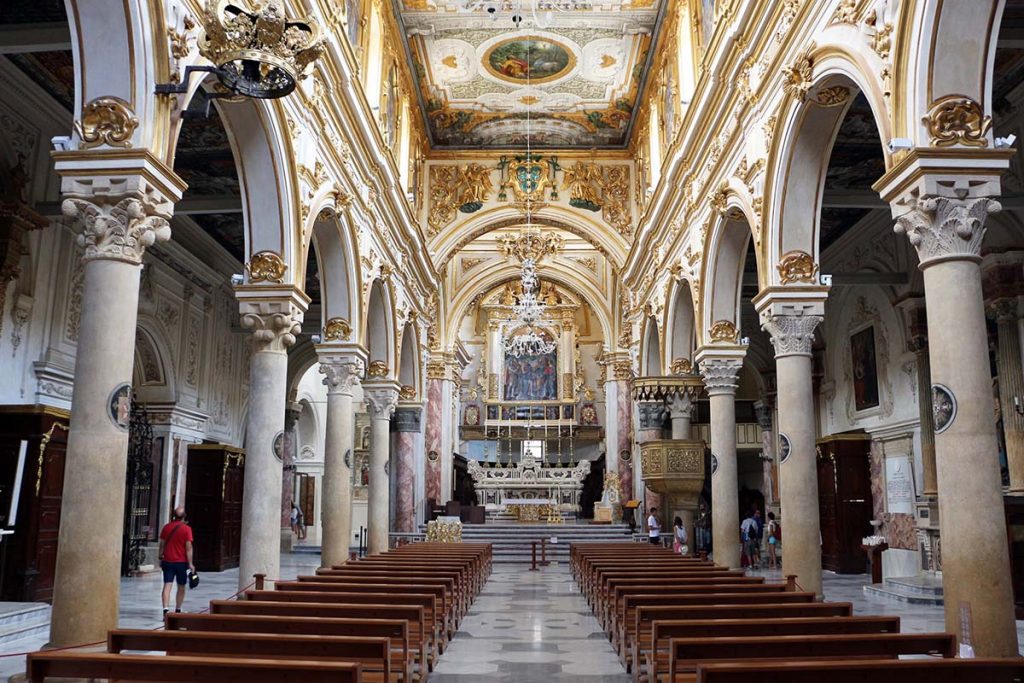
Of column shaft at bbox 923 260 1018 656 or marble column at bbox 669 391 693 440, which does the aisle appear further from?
marble column at bbox 669 391 693 440

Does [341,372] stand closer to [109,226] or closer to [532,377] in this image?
[109,226]

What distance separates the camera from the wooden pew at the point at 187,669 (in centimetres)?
434

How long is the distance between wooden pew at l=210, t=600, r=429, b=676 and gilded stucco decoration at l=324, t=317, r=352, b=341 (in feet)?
26.8

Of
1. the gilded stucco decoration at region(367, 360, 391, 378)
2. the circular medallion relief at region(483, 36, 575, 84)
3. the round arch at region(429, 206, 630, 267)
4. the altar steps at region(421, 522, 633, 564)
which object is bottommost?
the altar steps at region(421, 522, 633, 564)

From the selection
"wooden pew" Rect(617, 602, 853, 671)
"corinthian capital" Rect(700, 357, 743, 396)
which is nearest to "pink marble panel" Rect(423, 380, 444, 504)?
"corinthian capital" Rect(700, 357, 743, 396)

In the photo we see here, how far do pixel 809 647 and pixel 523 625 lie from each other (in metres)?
5.83

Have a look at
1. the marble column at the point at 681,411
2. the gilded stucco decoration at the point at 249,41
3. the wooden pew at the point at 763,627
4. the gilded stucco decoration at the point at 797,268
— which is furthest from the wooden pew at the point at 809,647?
the marble column at the point at 681,411

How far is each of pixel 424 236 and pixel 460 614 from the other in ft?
52.7

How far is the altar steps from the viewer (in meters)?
23.4

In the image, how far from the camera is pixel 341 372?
1502cm

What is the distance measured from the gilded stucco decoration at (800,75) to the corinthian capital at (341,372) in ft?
26.9

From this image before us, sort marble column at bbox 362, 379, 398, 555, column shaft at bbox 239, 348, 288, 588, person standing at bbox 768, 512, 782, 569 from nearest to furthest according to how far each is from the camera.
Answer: column shaft at bbox 239, 348, 288, 588 < marble column at bbox 362, 379, 398, 555 < person standing at bbox 768, 512, 782, 569

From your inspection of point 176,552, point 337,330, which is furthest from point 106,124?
point 337,330

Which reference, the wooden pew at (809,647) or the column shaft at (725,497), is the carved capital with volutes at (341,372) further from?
the wooden pew at (809,647)
